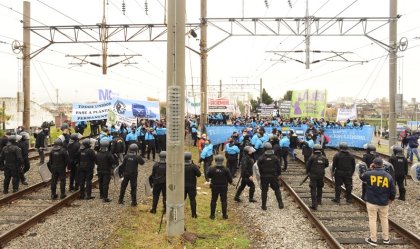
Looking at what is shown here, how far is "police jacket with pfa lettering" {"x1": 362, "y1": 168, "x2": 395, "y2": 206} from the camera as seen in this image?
7418 mm

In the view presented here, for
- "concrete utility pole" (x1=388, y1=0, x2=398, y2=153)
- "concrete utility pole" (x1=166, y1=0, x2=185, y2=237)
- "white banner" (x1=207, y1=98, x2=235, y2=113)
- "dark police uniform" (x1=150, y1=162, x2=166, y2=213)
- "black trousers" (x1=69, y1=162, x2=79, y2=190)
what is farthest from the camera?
"white banner" (x1=207, y1=98, x2=235, y2=113)

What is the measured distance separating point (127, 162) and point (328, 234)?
5.52m

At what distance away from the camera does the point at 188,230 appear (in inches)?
329

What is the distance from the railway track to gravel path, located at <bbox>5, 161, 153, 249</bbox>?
181 inches

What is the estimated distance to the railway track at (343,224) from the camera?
24.5ft

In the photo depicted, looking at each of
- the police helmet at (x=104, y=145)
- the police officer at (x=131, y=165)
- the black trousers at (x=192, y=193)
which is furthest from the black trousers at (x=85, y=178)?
the black trousers at (x=192, y=193)

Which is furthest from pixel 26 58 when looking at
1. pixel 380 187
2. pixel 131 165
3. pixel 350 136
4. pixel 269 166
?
pixel 350 136

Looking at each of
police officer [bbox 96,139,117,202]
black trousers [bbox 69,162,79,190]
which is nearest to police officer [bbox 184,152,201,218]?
police officer [bbox 96,139,117,202]

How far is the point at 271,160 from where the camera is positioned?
9938 millimetres

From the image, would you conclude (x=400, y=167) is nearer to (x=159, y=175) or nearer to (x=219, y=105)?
(x=159, y=175)

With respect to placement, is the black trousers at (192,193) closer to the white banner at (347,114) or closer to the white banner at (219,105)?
the white banner at (219,105)

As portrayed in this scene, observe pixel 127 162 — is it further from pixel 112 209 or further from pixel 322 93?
pixel 322 93

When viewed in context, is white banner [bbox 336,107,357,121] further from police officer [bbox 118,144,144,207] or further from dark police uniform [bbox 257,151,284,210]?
police officer [bbox 118,144,144,207]

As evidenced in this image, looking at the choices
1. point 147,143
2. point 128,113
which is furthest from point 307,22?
point 128,113
